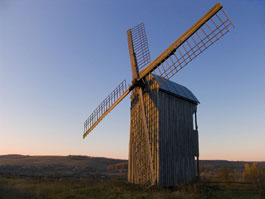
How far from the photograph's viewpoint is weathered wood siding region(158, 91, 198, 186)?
1442 cm

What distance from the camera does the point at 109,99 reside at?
17000 mm

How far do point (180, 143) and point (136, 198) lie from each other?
604cm

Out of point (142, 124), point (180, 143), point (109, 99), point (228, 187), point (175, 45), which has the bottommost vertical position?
point (228, 187)

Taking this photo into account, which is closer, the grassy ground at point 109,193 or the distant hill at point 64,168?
the grassy ground at point 109,193

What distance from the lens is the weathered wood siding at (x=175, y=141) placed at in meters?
14.4

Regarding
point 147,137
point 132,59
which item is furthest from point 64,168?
point 147,137

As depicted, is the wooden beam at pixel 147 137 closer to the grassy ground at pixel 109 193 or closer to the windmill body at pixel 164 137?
the windmill body at pixel 164 137

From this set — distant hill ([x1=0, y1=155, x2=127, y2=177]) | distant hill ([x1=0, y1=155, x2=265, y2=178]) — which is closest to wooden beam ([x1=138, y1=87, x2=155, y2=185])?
distant hill ([x1=0, y1=155, x2=265, y2=178])

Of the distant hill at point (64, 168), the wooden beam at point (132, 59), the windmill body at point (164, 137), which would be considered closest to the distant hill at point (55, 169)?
the distant hill at point (64, 168)

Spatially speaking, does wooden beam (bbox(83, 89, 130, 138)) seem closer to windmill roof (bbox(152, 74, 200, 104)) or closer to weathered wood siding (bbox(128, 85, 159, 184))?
weathered wood siding (bbox(128, 85, 159, 184))

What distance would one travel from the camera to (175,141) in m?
15.5

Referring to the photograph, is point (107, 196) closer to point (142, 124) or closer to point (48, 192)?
point (48, 192)

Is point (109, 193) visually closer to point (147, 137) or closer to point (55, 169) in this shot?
point (147, 137)

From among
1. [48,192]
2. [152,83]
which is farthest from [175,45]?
[48,192]
